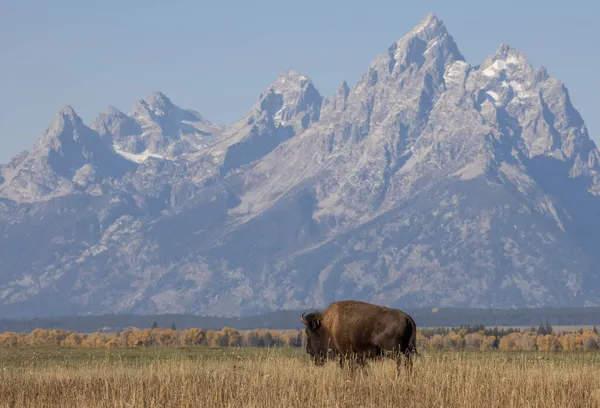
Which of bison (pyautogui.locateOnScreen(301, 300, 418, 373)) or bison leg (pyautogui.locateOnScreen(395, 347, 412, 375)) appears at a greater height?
bison (pyautogui.locateOnScreen(301, 300, 418, 373))

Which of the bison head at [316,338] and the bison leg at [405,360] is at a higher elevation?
the bison head at [316,338]

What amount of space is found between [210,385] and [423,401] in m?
6.66

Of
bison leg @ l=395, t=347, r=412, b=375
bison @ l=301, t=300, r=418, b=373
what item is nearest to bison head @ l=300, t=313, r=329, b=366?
bison @ l=301, t=300, r=418, b=373

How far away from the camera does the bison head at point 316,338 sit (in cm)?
3975

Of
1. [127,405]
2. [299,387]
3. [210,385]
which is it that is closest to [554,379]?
[299,387]

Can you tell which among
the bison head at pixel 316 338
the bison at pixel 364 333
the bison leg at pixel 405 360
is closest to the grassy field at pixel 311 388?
the bison leg at pixel 405 360

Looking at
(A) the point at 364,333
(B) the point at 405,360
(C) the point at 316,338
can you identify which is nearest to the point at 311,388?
(B) the point at 405,360

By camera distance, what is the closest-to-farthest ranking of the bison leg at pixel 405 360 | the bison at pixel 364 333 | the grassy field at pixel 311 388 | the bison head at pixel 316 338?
1. the grassy field at pixel 311 388
2. the bison leg at pixel 405 360
3. the bison at pixel 364 333
4. the bison head at pixel 316 338

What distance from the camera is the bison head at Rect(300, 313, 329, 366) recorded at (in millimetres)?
39750

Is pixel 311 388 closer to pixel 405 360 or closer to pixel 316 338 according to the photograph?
pixel 405 360

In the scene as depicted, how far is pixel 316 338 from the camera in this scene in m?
40.2

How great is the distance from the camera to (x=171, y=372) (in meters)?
35.4

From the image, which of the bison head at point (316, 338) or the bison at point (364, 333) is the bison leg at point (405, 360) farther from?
the bison head at point (316, 338)

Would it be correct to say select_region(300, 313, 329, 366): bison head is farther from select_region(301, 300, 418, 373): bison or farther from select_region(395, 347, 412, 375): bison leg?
A: select_region(395, 347, 412, 375): bison leg
